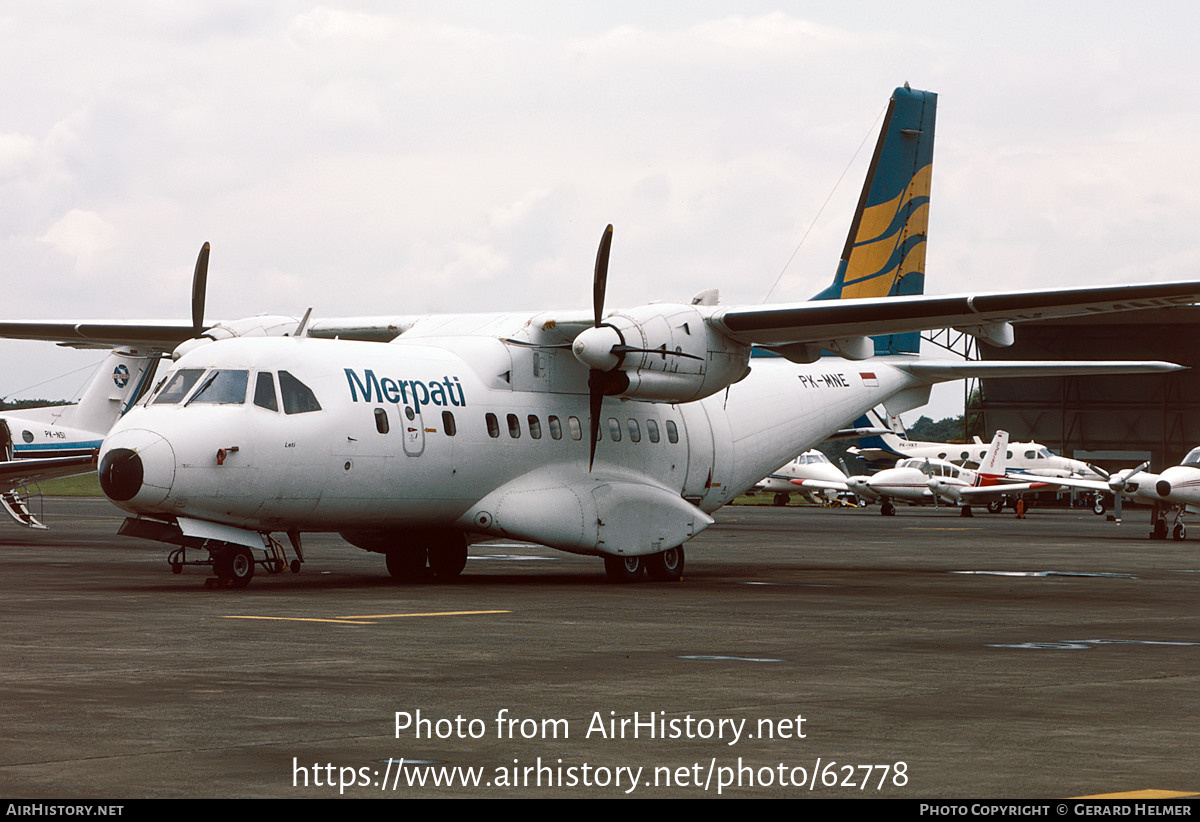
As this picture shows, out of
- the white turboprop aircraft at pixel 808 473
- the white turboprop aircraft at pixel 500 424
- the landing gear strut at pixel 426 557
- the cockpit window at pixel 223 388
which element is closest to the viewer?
the white turboprop aircraft at pixel 500 424

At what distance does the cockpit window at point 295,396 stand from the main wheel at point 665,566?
5.66 meters

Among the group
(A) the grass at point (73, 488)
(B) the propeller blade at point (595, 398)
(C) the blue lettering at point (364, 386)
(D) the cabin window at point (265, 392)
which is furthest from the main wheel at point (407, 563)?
(A) the grass at point (73, 488)

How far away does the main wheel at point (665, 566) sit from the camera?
2103 cm

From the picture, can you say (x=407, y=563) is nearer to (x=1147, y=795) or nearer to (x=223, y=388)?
(x=223, y=388)

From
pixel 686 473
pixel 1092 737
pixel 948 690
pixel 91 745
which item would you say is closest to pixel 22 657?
pixel 91 745

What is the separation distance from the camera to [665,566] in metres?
21.1

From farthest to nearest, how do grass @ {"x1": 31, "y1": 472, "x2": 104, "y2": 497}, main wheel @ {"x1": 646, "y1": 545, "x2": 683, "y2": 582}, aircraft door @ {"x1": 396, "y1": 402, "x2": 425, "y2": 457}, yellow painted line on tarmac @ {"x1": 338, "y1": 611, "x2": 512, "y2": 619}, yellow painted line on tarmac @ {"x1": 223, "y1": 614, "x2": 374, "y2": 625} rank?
grass @ {"x1": 31, "y1": 472, "x2": 104, "y2": 497} → main wheel @ {"x1": 646, "y1": 545, "x2": 683, "y2": 582} → aircraft door @ {"x1": 396, "y1": 402, "x2": 425, "y2": 457} → yellow painted line on tarmac @ {"x1": 338, "y1": 611, "x2": 512, "y2": 619} → yellow painted line on tarmac @ {"x1": 223, "y1": 614, "x2": 374, "y2": 625}

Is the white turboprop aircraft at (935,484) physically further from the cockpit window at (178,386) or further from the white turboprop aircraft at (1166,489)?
the cockpit window at (178,386)

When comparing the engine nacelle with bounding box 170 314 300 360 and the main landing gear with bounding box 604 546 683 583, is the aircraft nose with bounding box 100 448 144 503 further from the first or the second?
the main landing gear with bounding box 604 546 683 583

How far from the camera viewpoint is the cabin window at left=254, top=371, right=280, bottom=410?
1736cm

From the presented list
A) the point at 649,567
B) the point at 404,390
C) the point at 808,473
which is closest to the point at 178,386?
the point at 404,390

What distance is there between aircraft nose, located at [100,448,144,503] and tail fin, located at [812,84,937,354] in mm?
13366

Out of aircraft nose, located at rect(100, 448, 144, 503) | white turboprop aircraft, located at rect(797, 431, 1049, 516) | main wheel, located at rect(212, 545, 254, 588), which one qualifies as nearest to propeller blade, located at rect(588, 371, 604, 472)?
main wheel, located at rect(212, 545, 254, 588)

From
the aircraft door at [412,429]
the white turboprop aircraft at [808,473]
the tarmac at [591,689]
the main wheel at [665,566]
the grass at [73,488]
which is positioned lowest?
the grass at [73,488]
